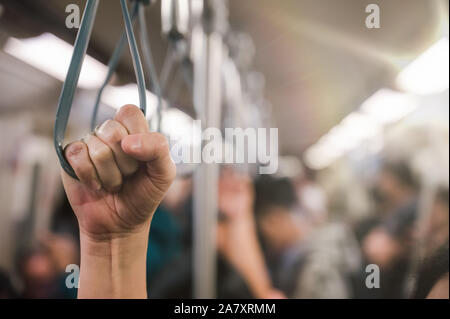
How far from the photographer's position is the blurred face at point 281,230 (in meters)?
1.10

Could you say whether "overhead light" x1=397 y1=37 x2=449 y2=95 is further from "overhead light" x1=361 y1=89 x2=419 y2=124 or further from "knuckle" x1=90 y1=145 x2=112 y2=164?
"knuckle" x1=90 y1=145 x2=112 y2=164

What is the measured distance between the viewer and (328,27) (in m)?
1.01

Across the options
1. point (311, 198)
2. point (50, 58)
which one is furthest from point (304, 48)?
point (50, 58)

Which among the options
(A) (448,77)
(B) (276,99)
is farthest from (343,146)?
(A) (448,77)

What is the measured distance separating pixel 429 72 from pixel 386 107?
251 millimetres

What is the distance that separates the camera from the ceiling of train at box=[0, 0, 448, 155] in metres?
0.75

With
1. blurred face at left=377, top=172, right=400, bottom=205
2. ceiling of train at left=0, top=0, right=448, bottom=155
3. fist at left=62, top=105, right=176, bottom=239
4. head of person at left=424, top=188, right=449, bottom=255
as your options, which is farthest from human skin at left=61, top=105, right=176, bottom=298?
blurred face at left=377, top=172, right=400, bottom=205

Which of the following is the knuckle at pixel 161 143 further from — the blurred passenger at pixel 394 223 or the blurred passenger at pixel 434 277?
the blurred passenger at pixel 394 223

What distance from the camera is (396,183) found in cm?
108

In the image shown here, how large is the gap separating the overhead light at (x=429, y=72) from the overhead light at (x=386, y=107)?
55 mm

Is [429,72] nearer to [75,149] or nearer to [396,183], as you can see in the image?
[396,183]

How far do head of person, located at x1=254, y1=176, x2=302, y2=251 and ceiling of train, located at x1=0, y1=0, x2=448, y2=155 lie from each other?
0.42 feet

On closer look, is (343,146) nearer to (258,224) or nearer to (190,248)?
(258,224)

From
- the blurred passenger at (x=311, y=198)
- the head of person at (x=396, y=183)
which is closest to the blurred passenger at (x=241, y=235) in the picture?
the blurred passenger at (x=311, y=198)
